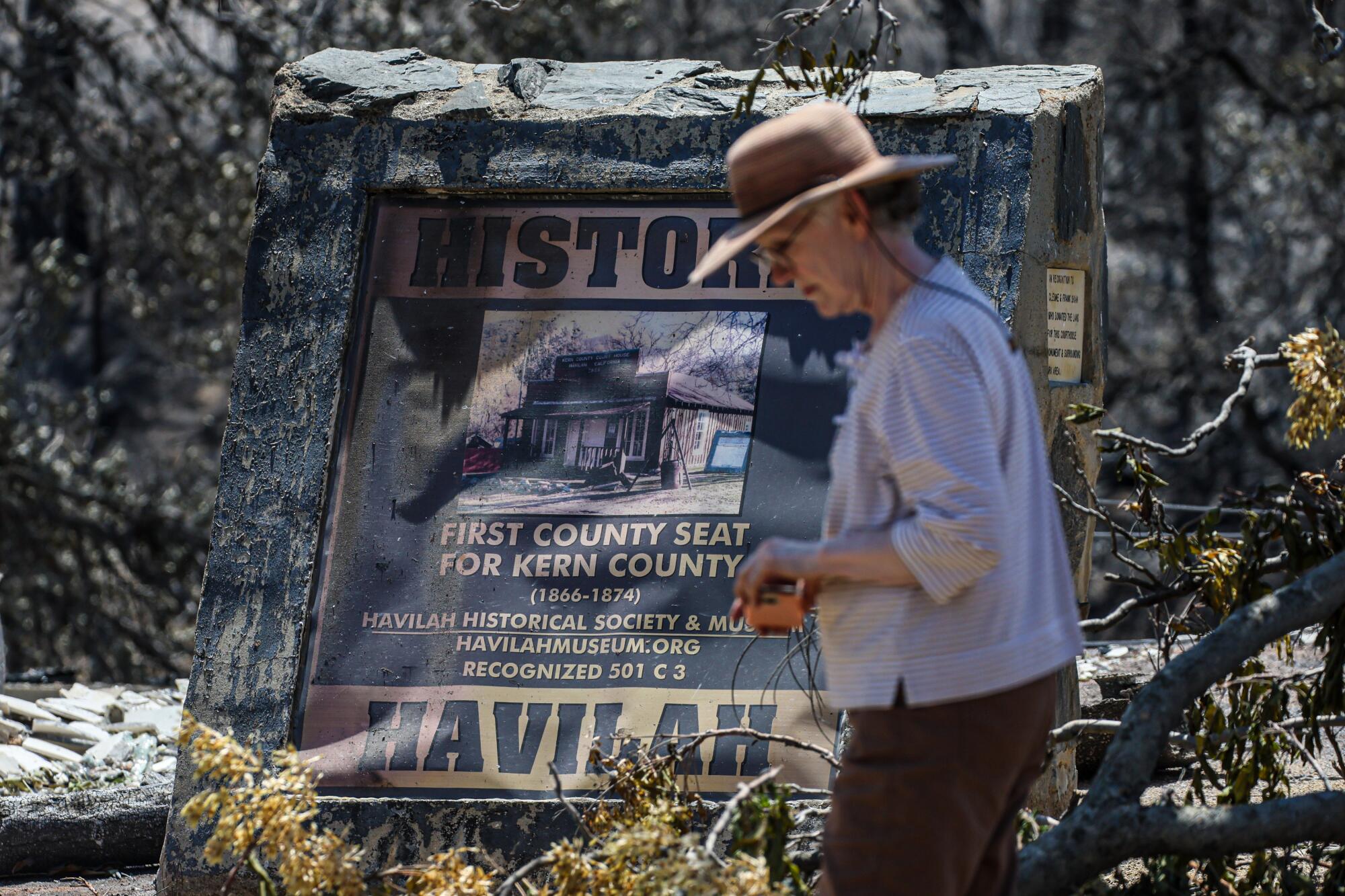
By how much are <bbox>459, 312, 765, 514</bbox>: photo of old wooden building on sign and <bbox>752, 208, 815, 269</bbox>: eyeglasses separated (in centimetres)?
161

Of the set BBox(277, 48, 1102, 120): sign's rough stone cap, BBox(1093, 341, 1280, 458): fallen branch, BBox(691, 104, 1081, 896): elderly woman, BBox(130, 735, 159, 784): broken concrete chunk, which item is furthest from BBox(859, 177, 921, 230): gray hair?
BBox(130, 735, 159, 784): broken concrete chunk

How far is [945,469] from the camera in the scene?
2.11 metres

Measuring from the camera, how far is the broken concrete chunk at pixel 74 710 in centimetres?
533

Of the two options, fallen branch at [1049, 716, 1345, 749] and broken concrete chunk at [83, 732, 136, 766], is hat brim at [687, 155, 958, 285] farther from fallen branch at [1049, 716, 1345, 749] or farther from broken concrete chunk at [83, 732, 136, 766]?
broken concrete chunk at [83, 732, 136, 766]

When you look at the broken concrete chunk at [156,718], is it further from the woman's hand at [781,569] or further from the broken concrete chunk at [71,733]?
the woman's hand at [781,569]

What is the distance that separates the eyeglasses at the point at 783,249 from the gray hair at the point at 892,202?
0.09 metres

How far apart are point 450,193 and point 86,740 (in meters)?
2.31

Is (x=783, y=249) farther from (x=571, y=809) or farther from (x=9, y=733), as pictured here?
(x=9, y=733)

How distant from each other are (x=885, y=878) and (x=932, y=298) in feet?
2.71

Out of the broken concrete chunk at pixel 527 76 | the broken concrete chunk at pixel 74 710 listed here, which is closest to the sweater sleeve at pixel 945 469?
the broken concrete chunk at pixel 527 76

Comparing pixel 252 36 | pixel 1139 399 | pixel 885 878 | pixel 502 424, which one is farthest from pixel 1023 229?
pixel 1139 399

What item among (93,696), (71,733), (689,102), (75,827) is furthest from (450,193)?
(93,696)

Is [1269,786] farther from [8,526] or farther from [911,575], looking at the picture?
[8,526]

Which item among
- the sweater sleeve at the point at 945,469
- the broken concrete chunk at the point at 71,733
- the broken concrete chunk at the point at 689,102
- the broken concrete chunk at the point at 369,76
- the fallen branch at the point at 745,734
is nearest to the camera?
the sweater sleeve at the point at 945,469
